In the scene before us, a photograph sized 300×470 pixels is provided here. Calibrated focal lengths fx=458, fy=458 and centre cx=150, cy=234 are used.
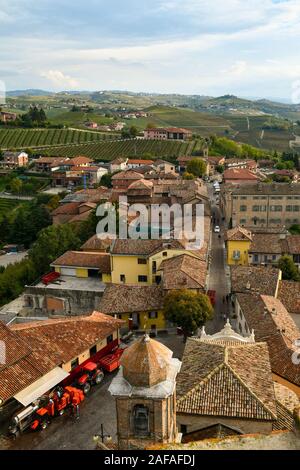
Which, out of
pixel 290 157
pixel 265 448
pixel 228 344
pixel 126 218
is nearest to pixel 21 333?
pixel 228 344

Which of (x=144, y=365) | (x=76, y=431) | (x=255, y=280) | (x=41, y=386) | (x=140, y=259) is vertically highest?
(x=144, y=365)

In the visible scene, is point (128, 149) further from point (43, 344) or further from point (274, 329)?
point (43, 344)

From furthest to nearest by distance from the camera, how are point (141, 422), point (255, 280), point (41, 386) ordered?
point (255, 280)
point (41, 386)
point (141, 422)

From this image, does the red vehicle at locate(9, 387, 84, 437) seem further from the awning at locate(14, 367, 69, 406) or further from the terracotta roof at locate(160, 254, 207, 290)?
the terracotta roof at locate(160, 254, 207, 290)

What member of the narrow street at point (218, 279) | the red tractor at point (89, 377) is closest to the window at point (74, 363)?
the red tractor at point (89, 377)

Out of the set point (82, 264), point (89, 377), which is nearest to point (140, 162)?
point (82, 264)

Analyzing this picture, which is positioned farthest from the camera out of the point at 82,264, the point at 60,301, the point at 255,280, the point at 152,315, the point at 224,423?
the point at 82,264
